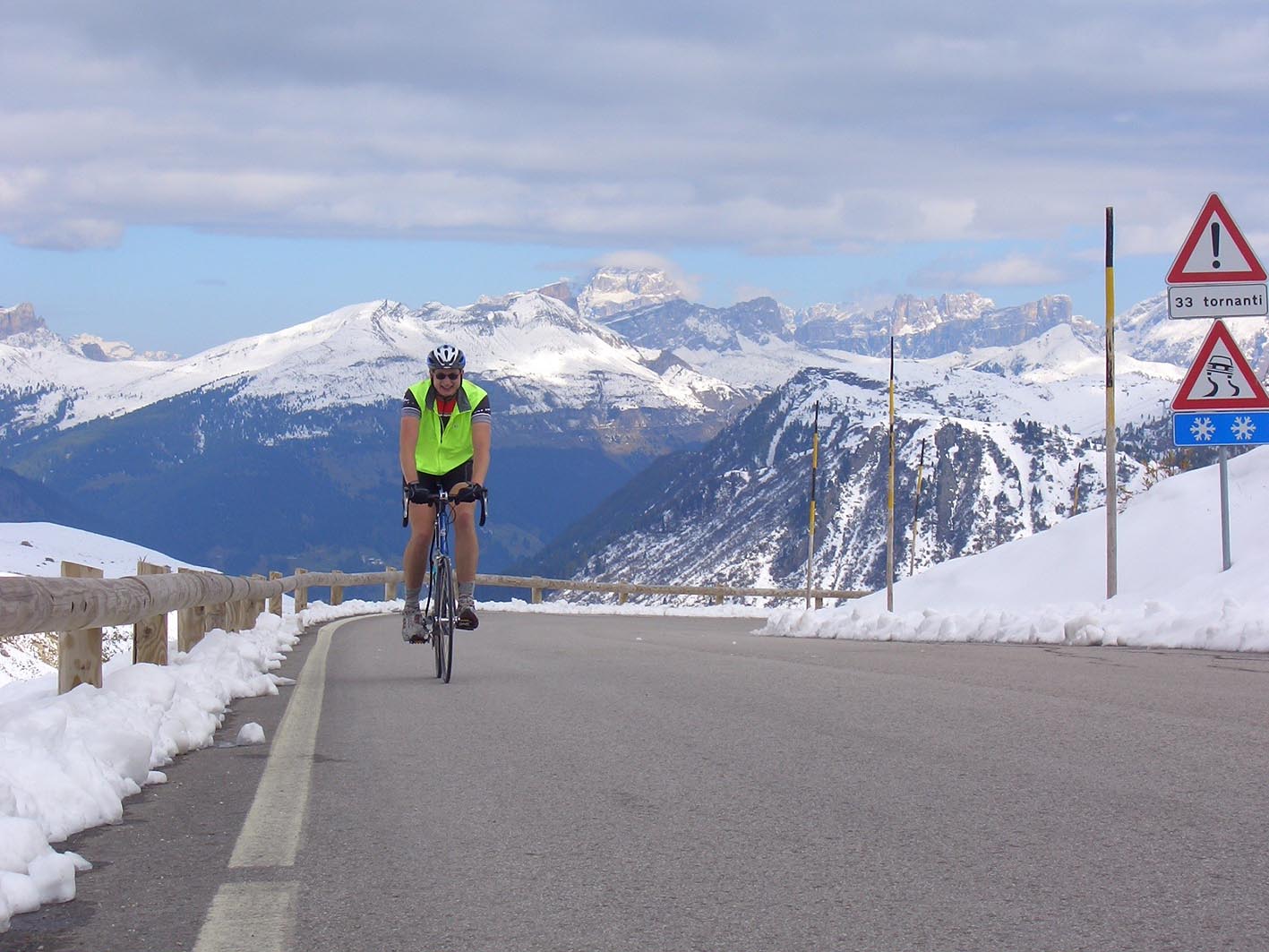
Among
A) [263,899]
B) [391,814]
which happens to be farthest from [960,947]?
[391,814]

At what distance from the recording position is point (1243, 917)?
13.2 ft

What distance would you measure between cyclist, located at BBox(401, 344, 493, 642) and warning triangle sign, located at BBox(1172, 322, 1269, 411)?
716 centimetres

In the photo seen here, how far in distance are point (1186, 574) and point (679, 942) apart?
51.6ft

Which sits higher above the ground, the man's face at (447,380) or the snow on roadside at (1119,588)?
the man's face at (447,380)

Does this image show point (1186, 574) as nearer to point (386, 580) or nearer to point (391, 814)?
point (391, 814)

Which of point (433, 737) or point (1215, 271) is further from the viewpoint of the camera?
point (1215, 271)

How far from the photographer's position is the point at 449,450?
11.1 m

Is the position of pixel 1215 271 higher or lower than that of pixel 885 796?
higher

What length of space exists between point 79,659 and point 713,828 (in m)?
3.84

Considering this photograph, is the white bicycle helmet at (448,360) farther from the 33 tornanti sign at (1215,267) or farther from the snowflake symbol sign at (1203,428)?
the snowflake symbol sign at (1203,428)

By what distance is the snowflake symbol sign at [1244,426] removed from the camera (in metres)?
14.4

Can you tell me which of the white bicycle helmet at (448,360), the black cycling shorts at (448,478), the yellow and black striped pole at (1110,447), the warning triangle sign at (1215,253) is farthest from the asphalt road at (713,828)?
the yellow and black striped pole at (1110,447)

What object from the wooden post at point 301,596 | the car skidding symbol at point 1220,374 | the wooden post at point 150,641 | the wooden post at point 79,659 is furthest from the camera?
the wooden post at point 301,596

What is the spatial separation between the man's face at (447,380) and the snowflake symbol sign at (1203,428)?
769 cm
